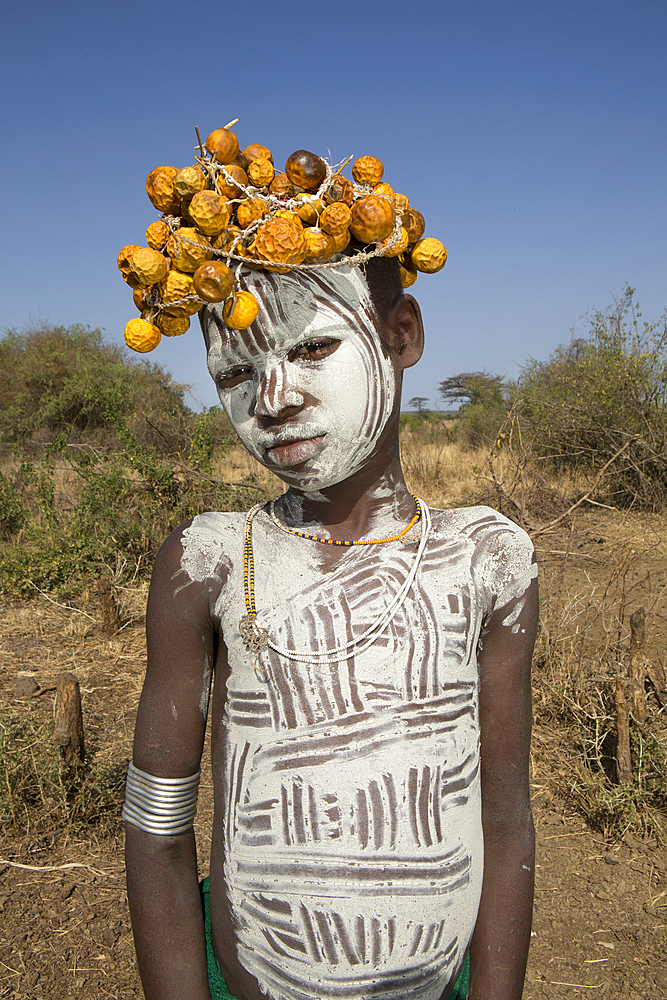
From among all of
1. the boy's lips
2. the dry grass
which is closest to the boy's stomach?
the boy's lips

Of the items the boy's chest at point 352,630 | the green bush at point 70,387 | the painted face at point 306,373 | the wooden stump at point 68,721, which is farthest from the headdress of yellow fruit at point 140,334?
the green bush at point 70,387

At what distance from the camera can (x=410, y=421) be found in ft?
74.5

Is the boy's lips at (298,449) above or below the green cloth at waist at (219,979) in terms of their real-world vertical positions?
above

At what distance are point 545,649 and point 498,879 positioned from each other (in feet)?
10.3

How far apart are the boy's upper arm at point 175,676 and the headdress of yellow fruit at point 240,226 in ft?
1.65

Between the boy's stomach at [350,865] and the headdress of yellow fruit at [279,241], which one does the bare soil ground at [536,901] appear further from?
the headdress of yellow fruit at [279,241]

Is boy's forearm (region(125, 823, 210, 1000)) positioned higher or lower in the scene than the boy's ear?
lower

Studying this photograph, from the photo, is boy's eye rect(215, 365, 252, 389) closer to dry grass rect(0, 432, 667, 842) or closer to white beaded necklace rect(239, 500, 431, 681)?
white beaded necklace rect(239, 500, 431, 681)

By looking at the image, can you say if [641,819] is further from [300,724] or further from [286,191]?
[286,191]

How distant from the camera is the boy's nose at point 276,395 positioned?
1279 millimetres

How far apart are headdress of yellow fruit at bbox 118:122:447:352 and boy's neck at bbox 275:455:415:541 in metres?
0.40

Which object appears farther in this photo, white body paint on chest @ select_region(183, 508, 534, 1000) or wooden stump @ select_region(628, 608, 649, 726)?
wooden stump @ select_region(628, 608, 649, 726)

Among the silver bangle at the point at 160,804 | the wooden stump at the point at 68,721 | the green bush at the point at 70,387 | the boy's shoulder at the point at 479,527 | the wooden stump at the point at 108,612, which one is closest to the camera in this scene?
the silver bangle at the point at 160,804

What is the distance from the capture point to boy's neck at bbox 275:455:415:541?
144 cm
